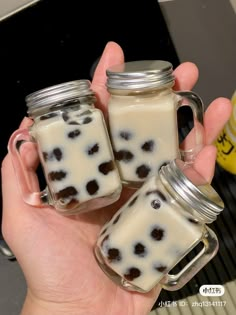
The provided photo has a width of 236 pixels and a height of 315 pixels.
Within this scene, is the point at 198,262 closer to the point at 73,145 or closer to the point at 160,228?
the point at 160,228

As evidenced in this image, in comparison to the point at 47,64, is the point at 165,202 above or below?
below

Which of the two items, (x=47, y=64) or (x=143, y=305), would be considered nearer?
(x=143, y=305)

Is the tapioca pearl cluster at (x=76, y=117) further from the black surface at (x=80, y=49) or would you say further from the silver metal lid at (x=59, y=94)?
the black surface at (x=80, y=49)

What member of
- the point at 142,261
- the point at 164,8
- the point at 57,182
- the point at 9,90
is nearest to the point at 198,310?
the point at 142,261

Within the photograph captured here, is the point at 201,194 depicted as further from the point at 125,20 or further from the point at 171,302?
the point at 125,20

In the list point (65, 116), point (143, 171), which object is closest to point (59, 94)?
point (65, 116)

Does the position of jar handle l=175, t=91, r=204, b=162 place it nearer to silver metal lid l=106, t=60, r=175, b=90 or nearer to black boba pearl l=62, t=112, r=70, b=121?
silver metal lid l=106, t=60, r=175, b=90

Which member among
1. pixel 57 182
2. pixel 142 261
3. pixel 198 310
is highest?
pixel 57 182

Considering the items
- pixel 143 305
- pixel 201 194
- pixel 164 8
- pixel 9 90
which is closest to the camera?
pixel 201 194

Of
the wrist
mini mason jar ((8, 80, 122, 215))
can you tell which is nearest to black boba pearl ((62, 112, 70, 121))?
mini mason jar ((8, 80, 122, 215))
